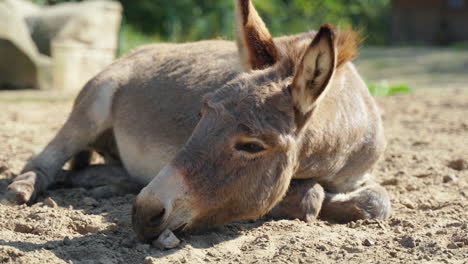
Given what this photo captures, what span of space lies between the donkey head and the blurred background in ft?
24.9

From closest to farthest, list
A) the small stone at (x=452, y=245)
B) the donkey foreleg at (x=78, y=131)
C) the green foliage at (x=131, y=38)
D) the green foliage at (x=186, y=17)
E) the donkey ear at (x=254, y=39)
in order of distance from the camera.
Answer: the small stone at (x=452, y=245) → the donkey ear at (x=254, y=39) → the donkey foreleg at (x=78, y=131) → the green foliage at (x=131, y=38) → the green foliage at (x=186, y=17)

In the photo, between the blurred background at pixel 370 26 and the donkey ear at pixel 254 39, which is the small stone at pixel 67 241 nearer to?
the donkey ear at pixel 254 39

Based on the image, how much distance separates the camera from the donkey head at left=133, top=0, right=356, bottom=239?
358cm

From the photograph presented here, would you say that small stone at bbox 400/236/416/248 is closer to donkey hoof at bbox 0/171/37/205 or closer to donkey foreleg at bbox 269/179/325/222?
donkey foreleg at bbox 269/179/325/222

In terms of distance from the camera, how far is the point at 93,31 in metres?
12.3

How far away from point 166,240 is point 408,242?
57.2 inches

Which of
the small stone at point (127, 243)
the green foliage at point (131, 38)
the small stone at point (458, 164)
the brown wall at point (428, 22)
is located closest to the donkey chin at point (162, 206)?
the small stone at point (127, 243)

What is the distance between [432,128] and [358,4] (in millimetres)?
18029

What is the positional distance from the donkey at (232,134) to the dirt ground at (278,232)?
0.59ft

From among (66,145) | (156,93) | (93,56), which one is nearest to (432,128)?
(156,93)

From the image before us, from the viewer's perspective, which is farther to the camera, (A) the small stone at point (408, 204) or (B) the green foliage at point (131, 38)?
(B) the green foliage at point (131, 38)

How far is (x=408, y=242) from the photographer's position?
12.8 feet

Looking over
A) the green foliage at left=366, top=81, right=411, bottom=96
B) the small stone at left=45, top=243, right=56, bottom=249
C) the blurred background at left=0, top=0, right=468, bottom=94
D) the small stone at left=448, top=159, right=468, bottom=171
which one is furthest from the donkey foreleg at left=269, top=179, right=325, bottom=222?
the blurred background at left=0, top=0, right=468, bottom=94

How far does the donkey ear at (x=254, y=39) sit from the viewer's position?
4191 millimetres
